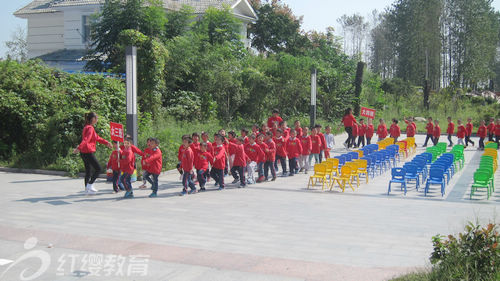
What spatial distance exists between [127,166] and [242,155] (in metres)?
3.26

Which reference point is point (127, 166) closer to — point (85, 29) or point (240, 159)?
point (240, 159)

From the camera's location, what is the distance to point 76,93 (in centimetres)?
1652

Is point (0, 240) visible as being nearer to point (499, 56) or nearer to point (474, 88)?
point (474, 88)

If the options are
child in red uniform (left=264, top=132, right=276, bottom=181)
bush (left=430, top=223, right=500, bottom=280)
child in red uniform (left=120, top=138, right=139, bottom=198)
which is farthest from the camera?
child in red uniform (left=264, top=132, right=276, bottom=181)

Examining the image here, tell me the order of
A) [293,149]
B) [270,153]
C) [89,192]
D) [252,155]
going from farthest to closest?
[293,149], [270,153], [252,155], [89,192]

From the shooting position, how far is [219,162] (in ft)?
41.3

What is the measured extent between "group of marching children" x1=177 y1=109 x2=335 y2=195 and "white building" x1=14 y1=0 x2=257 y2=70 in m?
17.4

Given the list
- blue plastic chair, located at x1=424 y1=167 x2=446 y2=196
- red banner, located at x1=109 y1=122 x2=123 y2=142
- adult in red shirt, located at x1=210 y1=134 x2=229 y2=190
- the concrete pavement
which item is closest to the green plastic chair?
the concrete pavement

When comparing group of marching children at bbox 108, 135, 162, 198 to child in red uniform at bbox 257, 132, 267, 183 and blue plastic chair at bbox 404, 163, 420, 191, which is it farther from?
blue plastic chair at bbox 404, 163, 420, 191

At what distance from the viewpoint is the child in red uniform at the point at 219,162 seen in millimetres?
12570

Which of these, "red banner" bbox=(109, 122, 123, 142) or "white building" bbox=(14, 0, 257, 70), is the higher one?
"white building" bbox=(14, 0, 257, 70)

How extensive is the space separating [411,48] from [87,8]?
36.3m

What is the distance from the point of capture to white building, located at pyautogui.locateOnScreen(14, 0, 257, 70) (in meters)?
31.1

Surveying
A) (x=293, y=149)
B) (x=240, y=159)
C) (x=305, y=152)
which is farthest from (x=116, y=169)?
(x=305, y=152)
